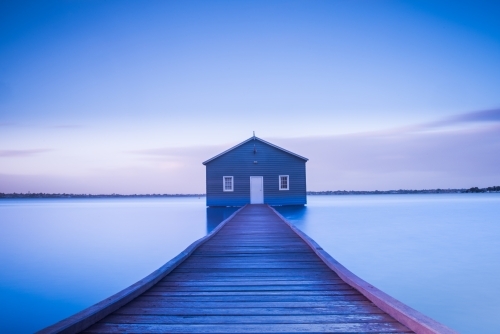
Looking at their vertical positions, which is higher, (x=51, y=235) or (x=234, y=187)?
(x=234, y=187)

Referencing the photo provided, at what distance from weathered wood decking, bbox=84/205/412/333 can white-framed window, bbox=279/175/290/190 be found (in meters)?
19.1

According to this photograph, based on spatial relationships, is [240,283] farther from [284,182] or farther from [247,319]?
[284,182]

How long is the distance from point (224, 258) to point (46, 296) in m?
3.64

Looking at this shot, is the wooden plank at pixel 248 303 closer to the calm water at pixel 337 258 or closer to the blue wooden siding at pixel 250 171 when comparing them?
the calm water at pixel 337 258

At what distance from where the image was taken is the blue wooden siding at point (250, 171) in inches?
950

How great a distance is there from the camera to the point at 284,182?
80.3 ft

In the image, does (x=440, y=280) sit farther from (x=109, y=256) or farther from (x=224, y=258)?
(x=109, y=256)

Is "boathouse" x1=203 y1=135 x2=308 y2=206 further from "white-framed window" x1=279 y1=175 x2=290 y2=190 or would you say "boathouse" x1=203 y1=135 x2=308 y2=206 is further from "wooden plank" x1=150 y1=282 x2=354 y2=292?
"wooden plank" x1=150 y1=282 x2=354 y2=292

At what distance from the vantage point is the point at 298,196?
24.8 meters

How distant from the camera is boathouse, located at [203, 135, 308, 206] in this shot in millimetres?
24109

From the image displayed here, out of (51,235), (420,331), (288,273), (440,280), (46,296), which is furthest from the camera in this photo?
(51,235)

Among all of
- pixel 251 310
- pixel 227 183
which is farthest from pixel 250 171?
pixel 251 310

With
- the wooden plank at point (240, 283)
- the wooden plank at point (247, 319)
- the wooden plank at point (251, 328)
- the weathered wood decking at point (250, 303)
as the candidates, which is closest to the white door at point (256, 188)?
the weathered wood decking at point (250, 303)

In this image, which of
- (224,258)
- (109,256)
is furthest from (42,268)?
(224,258)
